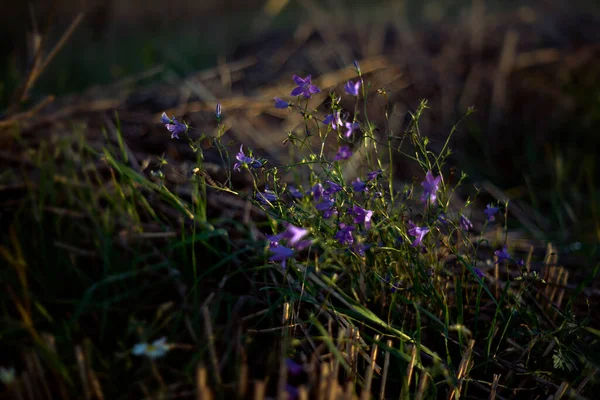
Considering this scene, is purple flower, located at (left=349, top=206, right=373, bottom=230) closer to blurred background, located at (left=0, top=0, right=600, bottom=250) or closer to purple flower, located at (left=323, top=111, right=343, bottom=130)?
purple flower, located at (left=323, top=111, right=343, bottom=130)

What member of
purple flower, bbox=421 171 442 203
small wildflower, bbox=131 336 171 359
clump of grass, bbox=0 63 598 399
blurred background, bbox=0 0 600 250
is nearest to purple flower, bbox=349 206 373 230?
clump of grass, bbox=0 63 598 399

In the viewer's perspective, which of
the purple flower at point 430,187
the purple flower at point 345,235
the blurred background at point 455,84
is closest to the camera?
the purple flower at point 430,187

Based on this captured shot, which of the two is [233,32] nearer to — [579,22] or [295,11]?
[295,11]

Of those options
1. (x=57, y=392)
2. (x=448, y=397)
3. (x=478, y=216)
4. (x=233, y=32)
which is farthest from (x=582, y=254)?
(x=233, y=32)

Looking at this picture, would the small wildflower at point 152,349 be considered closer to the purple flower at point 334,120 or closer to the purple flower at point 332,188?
the purple flower at point 332,188

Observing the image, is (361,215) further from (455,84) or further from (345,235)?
(455,84)

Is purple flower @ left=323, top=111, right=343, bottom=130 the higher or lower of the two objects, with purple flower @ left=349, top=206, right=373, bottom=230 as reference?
higher

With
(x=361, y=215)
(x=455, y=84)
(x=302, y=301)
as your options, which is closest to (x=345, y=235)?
(x=361, y=215)

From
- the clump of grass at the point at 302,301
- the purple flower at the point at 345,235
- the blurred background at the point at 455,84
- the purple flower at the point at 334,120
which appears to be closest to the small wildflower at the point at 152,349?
the clump of grass at the point at 302,301
